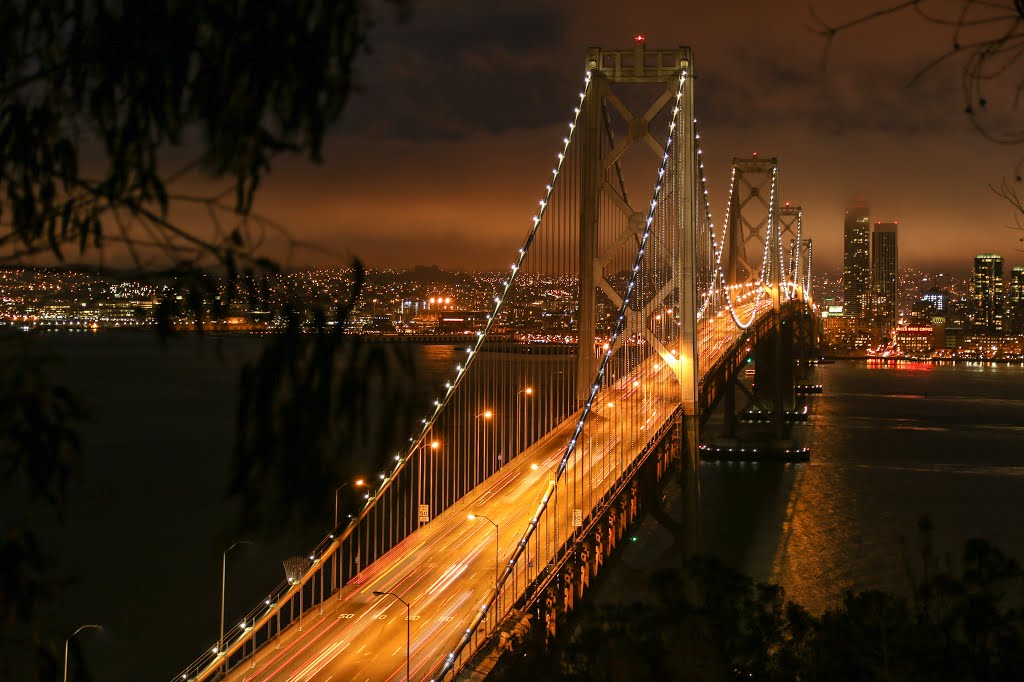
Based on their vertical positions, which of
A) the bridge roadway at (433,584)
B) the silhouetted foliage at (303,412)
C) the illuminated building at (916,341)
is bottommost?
the bridge roadway at (433,584)

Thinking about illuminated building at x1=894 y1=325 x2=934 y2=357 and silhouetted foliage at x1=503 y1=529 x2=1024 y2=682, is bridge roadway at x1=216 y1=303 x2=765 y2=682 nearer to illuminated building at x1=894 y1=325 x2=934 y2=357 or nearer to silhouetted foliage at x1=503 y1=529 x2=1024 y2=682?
silhouetted foliage at x1=503 y1=529 x2=1024 y2=682

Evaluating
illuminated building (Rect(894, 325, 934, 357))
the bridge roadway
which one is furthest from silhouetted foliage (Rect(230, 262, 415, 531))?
illuminated building (Rect(894, 325, 934, 357))

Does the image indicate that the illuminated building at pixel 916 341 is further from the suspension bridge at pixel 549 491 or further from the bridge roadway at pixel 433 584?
the bridge roadway at pixel 433 584

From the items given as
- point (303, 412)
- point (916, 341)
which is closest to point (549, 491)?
point (303, 412)

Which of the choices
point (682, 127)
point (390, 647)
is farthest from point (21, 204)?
point (682, 127)

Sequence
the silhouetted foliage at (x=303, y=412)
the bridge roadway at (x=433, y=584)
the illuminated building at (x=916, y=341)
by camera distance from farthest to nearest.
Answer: the illuminated building at (x=916, y=341) < the bridge roadway at (x=433, y=584) < the silhouetted foliage at (x=303, y=412)

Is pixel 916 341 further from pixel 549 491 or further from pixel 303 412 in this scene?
pixel 303 412

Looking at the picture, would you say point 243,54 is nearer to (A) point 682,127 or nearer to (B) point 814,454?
(A) point 682,127

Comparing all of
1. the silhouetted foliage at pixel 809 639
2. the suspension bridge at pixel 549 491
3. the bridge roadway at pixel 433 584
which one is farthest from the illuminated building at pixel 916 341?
the silhouetted foliage at pixel 809 639
